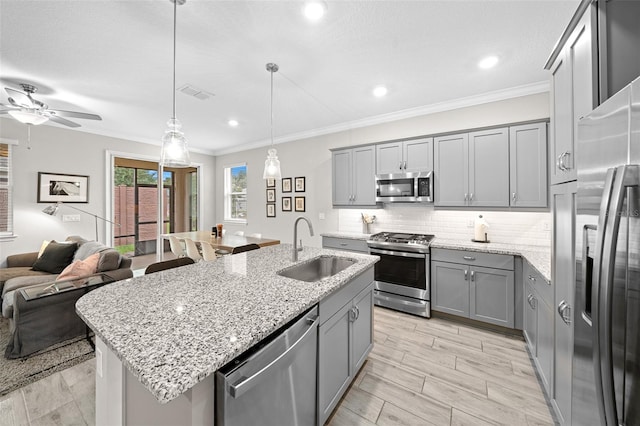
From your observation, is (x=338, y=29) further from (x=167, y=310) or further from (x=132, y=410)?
(x=132, y=410)

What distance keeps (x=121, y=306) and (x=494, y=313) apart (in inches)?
130

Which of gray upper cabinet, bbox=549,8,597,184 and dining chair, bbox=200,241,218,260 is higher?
gray upper cabinet, bbox=549,8,597,184

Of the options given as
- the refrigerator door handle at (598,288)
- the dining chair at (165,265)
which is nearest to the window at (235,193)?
the dining chair at (165,265)

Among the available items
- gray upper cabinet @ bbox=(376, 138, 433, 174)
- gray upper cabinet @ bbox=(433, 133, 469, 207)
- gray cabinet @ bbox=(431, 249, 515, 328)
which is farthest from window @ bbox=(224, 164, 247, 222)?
gray cabinet @ bbox=(431, 249, 515, 328)

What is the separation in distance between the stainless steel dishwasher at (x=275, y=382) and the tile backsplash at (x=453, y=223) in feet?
8.81

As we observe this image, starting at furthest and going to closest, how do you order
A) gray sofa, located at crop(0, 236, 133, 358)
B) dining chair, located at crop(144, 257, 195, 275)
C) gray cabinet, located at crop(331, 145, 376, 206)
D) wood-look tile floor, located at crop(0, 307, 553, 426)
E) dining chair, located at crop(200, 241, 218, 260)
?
gray cabinet, located at crop(331, 145, 376, 206), dining chair, located at crop(200, 241, 218, 260), gray sofa, located at crop(0, 236, 133, 358), dining chair, located at crop(144, 257, 195, 275), wood-look tile floor, located at crop(0, 307, 553, 426)

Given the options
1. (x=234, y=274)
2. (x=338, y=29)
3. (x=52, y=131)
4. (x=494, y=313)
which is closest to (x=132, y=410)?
(x=234, y=274)

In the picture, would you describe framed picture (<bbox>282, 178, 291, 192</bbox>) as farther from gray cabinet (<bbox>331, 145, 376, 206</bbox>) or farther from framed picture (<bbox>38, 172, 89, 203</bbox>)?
framed picture (<bbox>38, 172, 89, 203</bbox>)

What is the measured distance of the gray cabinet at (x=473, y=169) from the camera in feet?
9.61

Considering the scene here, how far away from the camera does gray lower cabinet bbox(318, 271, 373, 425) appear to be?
149 cm

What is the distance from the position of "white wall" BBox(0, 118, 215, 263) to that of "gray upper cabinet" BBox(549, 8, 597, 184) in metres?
6.43

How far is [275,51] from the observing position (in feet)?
7.84

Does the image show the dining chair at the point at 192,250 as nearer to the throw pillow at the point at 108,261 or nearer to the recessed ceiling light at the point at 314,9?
the throw pillow at the point at 108,261

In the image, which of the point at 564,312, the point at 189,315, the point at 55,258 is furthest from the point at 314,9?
the point at 55,258
